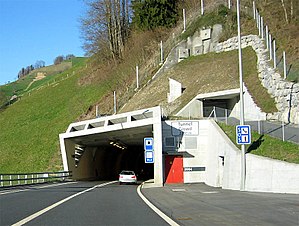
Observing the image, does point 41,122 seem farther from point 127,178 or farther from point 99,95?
point 127,178

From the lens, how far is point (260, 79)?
152 feet

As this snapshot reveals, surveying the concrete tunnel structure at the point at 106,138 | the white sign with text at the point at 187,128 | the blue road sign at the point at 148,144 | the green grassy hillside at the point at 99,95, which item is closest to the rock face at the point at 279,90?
the green grassy hillside at the point at 99,95

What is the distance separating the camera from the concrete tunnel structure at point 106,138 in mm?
37344

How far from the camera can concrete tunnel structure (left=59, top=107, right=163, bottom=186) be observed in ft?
123

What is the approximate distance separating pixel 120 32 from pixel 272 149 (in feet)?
183

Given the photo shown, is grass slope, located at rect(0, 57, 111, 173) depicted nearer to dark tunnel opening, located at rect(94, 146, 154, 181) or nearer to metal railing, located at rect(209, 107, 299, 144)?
dark tunnel opening, located at rect(94, 146, 154, 181)

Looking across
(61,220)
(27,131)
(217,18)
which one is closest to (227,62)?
(217,18)

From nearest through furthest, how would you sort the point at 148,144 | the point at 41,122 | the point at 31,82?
1. the point at 148,144
2. the point at 41,122
3. the point at 31,82

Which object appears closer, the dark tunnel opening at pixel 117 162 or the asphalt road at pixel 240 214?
the asphalt road at pixel 240 214

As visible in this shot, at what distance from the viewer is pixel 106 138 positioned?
47.4m

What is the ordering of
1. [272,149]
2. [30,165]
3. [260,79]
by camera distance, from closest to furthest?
1. [272,149]
2. [260,79]
3. [30,165]

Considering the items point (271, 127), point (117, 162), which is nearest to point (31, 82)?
point (117, 162)

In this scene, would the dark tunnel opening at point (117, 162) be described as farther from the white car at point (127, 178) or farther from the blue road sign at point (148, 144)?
the blue road sign at point (148, 144)

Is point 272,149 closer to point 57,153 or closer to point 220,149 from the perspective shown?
point 220,149
